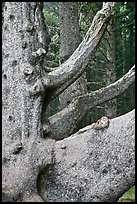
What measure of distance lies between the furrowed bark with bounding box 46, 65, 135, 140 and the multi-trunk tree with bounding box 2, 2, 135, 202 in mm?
11

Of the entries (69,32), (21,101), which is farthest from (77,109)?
(69,32)

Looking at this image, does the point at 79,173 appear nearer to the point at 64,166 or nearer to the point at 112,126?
the point at 64,166

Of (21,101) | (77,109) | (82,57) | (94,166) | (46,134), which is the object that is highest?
(82,57)

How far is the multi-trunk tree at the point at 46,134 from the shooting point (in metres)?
4.00

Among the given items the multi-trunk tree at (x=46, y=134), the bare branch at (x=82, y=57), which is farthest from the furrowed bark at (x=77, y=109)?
the bare branch at (x=82, y=57)

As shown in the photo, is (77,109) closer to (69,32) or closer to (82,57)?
(82,57)

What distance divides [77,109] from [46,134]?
0.46 metres

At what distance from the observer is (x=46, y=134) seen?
4.50 metres

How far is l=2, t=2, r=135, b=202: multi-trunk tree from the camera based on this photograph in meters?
4.00

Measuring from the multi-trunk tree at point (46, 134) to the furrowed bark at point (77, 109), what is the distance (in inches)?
0.4

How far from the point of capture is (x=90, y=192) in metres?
4.09

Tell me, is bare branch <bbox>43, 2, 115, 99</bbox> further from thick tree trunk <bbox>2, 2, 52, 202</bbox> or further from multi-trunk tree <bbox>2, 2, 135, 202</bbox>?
thick tree trunk <bbox>2, 2, 52, 202</bbox>

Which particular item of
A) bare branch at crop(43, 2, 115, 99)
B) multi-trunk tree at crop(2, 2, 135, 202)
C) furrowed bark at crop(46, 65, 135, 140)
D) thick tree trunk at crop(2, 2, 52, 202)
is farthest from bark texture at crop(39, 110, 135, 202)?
bare branch at crop(43, 2, 115, 99)

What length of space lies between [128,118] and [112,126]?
17 cm
